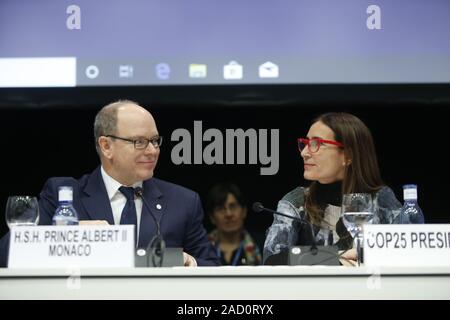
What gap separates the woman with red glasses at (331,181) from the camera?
11.2 ft

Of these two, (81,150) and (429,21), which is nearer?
(429,21)

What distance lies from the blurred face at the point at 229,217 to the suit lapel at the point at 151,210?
1132 millimetres

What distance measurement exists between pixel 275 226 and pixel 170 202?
461 millimetres

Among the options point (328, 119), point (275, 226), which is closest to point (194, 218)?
point (275, 226)

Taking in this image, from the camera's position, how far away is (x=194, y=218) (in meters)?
3.43

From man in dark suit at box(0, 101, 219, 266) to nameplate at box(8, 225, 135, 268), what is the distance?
3.63 feet

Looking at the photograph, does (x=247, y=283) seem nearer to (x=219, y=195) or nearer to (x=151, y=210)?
(x=151, y=210)

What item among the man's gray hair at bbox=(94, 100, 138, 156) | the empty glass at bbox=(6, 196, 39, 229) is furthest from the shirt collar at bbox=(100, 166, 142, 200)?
the empty glass at bbox=(6, 196, 39, 229)

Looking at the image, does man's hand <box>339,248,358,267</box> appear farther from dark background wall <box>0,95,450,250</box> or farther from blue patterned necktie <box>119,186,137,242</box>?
dark background wall <box>0,95,450,250</box>

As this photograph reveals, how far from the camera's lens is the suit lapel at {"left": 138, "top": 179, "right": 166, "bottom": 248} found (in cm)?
325

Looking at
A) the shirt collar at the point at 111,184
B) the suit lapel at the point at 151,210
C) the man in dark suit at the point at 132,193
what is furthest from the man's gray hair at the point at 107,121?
the suit lapel at the point at 151,210
